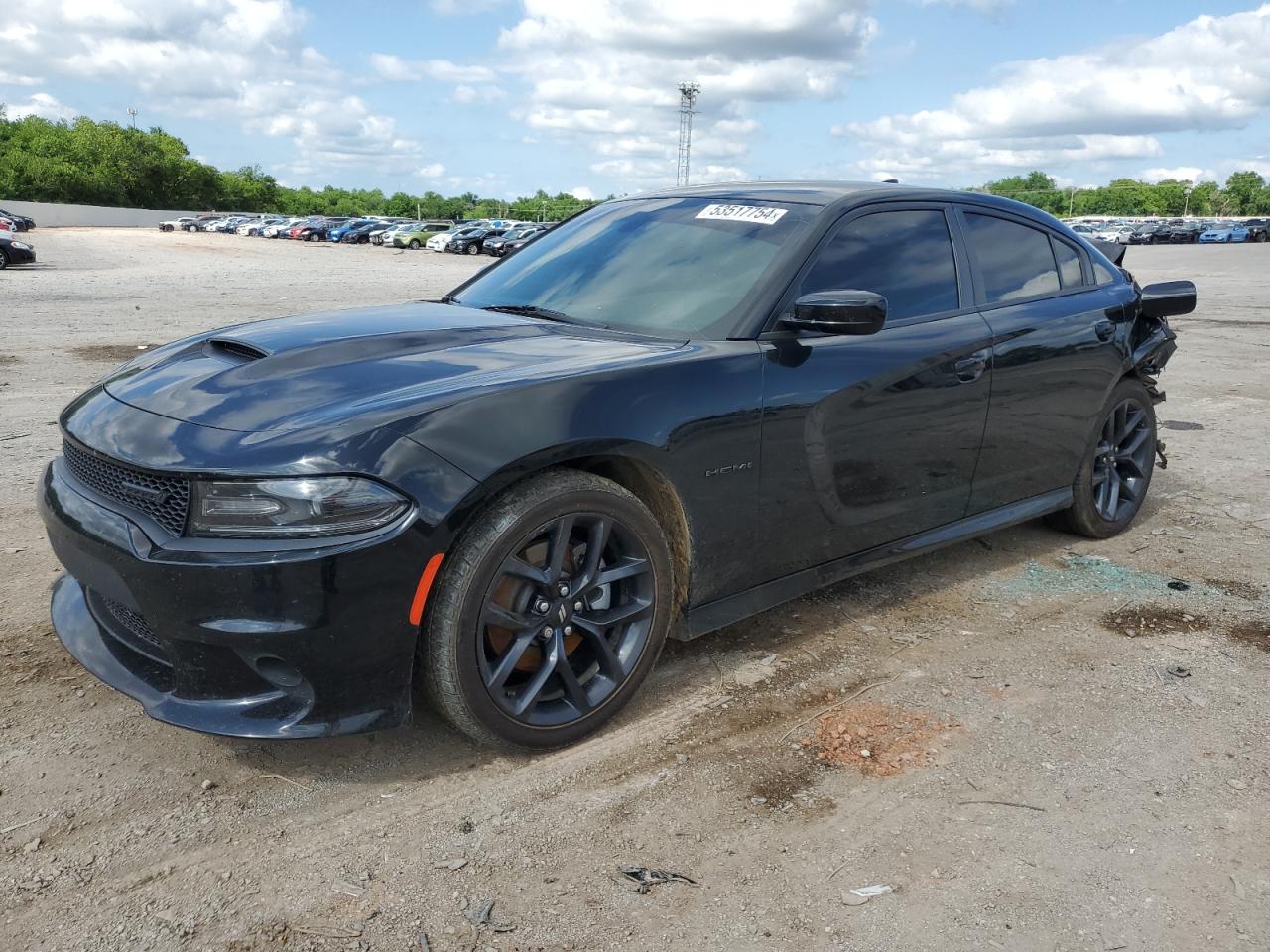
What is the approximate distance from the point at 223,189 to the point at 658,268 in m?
110

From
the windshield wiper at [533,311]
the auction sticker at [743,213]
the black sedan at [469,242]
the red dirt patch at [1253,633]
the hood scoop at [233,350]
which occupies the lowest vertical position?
the red dirt patch at [1253,633]

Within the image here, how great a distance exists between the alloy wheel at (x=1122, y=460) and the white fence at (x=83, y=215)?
247ft

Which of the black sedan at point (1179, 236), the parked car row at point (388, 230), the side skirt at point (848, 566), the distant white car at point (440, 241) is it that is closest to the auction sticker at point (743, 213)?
the side skirt at point (848, 566)

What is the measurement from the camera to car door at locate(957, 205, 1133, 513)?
4.03 metres

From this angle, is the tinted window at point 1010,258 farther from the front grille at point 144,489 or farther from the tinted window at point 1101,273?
the front grille at point 144,489

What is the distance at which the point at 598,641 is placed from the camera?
2.87 m

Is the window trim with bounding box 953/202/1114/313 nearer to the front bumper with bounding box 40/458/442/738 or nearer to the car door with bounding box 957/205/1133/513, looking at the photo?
the car door with bounding box 957/205/1133/513

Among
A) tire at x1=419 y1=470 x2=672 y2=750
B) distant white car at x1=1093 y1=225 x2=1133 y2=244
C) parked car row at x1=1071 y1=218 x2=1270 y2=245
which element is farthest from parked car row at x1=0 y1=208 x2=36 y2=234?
parked car row at x1=1071 y1=218 x2=1270 y2=245

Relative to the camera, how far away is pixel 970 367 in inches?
150

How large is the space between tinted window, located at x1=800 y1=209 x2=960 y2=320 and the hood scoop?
1.76 m

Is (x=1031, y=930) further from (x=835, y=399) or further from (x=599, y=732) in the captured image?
(x=835, y=399)

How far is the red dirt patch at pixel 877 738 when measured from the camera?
2.89m

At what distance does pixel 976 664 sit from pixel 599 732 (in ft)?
4.75

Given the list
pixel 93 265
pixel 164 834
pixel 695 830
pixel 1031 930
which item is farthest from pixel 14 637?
pixel 93 265
